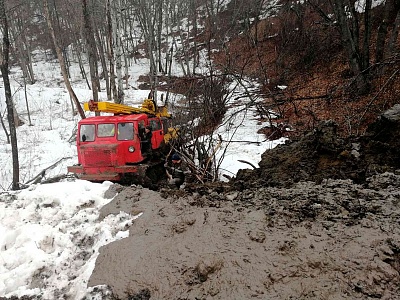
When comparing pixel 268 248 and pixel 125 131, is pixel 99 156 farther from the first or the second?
pixel 268 248

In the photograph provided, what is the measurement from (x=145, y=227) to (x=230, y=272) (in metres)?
1.19

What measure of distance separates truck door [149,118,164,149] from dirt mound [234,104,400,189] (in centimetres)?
364

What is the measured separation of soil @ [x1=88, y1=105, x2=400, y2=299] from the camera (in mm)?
2170

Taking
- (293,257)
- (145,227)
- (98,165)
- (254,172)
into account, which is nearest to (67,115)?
(98,165)

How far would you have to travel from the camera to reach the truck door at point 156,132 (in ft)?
29.0

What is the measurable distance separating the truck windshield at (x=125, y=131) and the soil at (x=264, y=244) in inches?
159

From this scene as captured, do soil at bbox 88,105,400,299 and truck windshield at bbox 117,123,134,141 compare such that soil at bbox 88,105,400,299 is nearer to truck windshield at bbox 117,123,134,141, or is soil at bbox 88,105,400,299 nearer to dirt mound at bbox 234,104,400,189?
dirt mound at bbox 234,104,400,189

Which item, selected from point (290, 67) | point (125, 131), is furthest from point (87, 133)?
point (290, 67)

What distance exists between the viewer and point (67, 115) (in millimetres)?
21734

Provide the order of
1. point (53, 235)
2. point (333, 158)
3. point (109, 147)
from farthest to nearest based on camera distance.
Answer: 1. point (109, 147)
2. point (333, 158)
3. point (53, 235)

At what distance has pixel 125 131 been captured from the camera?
26.0 feet

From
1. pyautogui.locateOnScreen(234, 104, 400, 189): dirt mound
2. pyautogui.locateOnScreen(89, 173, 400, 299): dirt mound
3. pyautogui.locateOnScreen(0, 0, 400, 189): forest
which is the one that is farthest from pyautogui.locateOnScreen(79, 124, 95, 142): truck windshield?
pyautogui.locateOnScreen(89, 173, 400, 299): dirt mound

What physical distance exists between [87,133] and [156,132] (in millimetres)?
2045

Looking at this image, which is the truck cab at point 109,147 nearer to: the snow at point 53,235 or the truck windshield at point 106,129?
the truck windshield at point 106,129
